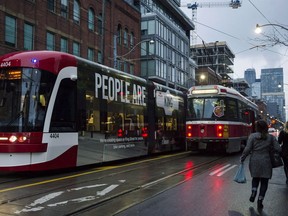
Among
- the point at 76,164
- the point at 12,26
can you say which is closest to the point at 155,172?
the point at 76,164

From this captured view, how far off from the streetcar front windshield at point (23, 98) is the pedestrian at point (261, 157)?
6.03 meters

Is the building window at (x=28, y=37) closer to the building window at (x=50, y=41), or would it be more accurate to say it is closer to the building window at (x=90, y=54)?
the building window at (x=50, y=41)

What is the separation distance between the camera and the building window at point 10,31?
2686 cm

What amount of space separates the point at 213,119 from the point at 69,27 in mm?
19279

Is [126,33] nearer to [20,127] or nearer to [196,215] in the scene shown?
[20,127]

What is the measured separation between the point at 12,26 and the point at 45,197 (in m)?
21.8

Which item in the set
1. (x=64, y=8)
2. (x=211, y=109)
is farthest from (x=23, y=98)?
(x=64, y=8)

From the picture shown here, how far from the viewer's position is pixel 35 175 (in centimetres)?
1181

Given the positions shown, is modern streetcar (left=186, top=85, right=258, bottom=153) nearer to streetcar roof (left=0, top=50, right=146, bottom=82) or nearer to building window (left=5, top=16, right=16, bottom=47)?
streetcar roof (left=0, top=50, right=146, bottom=82)

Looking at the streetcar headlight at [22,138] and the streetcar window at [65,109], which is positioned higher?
the streetcar window at [65,109]

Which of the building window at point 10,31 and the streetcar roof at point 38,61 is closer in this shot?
the streetcar roof at point 38,61

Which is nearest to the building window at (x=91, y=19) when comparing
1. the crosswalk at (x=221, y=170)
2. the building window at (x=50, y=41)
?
the building window at (x=50, y=41)

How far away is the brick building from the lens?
89.4ft

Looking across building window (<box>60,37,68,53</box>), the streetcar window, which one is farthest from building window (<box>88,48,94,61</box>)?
the streetcar window
